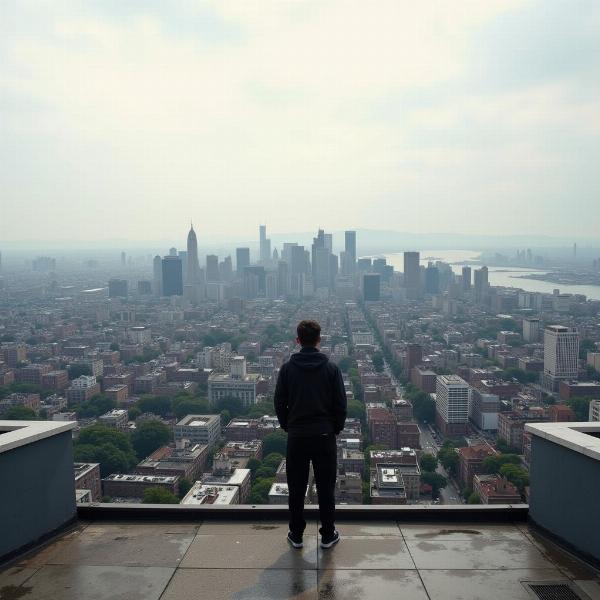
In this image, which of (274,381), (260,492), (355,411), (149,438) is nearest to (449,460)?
(355,411)

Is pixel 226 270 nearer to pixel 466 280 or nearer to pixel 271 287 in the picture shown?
pixel 271 287

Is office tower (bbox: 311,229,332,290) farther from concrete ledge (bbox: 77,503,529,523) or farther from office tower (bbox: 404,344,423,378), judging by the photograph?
concrete ledge (bbox: 77,503,529,523)

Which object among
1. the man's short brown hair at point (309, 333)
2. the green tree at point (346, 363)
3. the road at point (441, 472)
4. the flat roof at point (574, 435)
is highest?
the man's short brown hair at point (309, 333)

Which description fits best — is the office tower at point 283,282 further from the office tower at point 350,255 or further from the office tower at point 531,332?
the office tower at point 531,332

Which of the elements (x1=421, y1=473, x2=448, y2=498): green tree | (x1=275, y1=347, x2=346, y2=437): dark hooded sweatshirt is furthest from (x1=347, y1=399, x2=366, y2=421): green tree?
(x1=275, y1=347, x2=346, y2=437): dark hooded sweatshirt

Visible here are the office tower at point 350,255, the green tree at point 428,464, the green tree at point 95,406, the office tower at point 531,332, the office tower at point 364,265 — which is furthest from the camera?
the office tower at point 364,265

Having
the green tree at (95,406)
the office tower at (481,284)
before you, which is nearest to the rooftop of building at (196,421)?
the green tree at (95,406)
